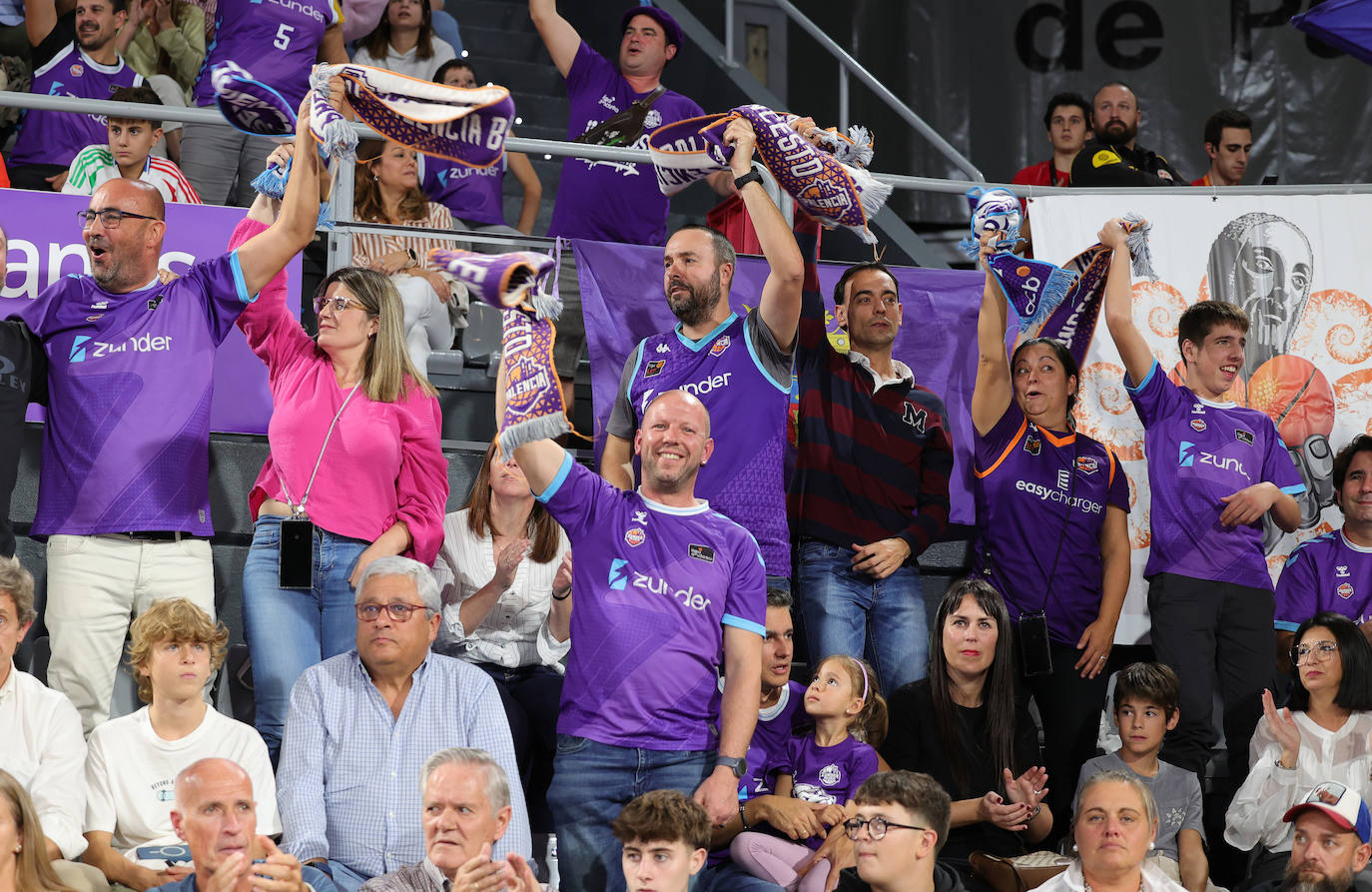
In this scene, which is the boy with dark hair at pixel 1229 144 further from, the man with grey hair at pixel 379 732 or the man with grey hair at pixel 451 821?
the man with grey hair at pixel 451 821

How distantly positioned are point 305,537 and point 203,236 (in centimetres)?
166

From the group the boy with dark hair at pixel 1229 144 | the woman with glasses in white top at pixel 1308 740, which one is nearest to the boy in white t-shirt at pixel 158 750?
the woman with glasses in white top at pixel 1308 740

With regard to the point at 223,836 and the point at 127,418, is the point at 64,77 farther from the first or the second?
the point at 223,836

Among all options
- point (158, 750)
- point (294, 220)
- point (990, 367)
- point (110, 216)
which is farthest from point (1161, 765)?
point (110, 216)

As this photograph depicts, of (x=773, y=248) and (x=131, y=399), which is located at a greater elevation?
(x=773, y=248)

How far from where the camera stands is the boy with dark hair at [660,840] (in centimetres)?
436

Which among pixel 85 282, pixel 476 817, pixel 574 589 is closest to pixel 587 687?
pixel 574 589

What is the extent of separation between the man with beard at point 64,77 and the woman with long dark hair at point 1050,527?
3.93 m

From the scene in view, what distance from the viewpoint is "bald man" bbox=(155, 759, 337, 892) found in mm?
4004

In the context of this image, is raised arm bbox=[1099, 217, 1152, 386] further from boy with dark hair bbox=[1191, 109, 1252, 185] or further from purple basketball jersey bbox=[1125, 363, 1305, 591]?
boy with dark hair bbox=[1191, 109, 1252, 185]

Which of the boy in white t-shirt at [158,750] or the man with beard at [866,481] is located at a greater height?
the man with beard at [866,481]

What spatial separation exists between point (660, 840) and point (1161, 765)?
2279 millimetres

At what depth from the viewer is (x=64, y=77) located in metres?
7.36

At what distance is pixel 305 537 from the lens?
5.14m
